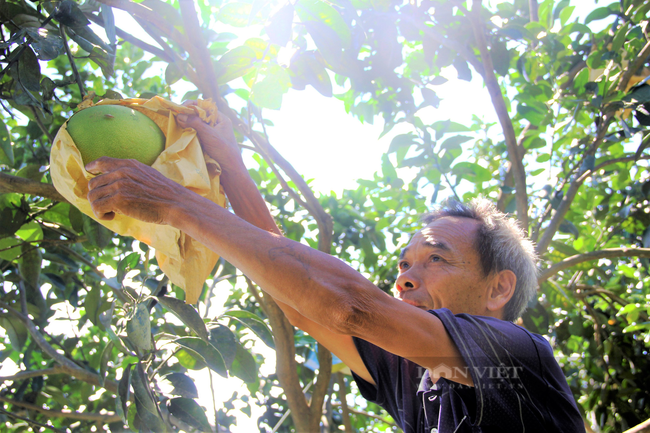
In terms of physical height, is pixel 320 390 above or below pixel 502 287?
below

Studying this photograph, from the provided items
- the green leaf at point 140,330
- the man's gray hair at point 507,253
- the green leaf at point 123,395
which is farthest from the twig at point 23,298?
the man's gray hair at point 507,253

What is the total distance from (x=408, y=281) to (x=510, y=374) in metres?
0.53

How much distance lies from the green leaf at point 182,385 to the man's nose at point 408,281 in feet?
2.66

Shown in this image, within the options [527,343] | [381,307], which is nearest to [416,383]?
[527,343]

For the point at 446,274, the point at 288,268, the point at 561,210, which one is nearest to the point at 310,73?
the point at 446,274

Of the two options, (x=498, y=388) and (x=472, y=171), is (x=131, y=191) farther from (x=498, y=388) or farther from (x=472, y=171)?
(x=472, y=171)

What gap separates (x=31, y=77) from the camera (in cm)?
140

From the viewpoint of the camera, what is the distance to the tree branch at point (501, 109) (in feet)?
7.63

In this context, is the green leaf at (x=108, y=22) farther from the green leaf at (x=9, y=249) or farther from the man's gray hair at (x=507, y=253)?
the man's gray hair at (x=507, y=253)

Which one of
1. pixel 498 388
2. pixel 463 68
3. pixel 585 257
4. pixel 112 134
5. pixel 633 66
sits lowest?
pixel 498 388

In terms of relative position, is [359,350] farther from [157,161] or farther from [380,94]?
[380,94]

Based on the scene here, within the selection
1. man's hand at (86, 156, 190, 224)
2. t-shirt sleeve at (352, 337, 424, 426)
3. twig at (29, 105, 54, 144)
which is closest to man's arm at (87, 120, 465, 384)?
man's hand at (86, 156, 190, 224)

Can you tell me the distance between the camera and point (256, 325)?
1728 millimetres

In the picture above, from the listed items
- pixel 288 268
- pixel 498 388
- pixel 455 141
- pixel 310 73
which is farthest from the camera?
pixel 455 141
